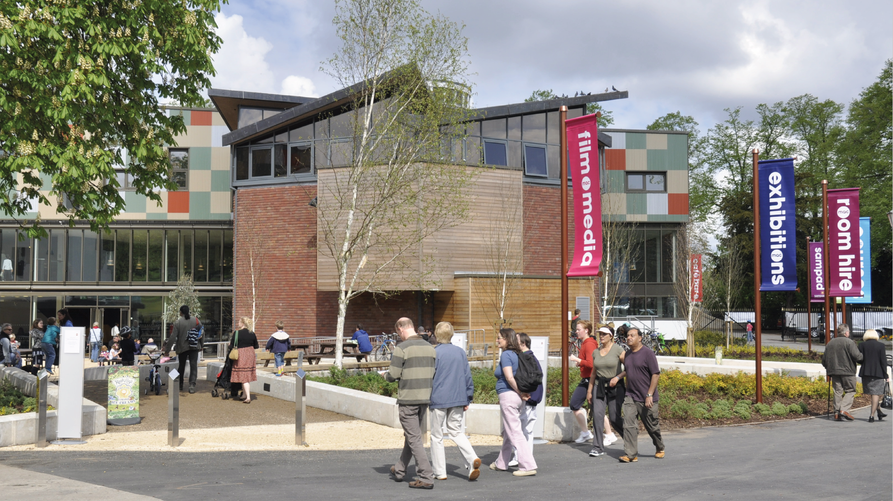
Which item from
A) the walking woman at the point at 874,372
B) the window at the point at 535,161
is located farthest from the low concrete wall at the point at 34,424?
the window at the point at 535,161

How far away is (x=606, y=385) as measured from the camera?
991cm

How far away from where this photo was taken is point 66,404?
10.6 m

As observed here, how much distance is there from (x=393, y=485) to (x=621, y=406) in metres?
3.43

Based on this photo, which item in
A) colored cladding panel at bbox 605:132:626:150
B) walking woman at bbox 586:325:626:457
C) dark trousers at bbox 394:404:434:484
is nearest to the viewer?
dark trousers at bbox 394:404:434:484

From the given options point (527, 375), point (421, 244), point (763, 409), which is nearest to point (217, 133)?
point (421, 244)

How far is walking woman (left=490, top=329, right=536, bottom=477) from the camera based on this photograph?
28.0 feet

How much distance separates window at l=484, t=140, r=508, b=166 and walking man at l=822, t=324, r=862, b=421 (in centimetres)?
1754

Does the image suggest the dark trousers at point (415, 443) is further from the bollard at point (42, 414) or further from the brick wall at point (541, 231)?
the brick wall at point (541, 231)

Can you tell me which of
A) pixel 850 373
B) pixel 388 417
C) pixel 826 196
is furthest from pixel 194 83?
pixel 826 196

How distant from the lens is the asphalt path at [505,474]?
750 centimetres

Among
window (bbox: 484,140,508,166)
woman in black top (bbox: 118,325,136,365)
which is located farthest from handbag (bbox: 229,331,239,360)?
window (bbox: 484,140,508,166)

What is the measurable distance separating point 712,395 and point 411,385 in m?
9.01

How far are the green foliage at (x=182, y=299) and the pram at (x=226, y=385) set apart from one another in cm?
1828

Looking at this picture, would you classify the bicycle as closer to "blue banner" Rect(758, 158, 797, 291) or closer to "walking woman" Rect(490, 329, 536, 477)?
"blue banner" Rect(758, 158, 797, 291)
